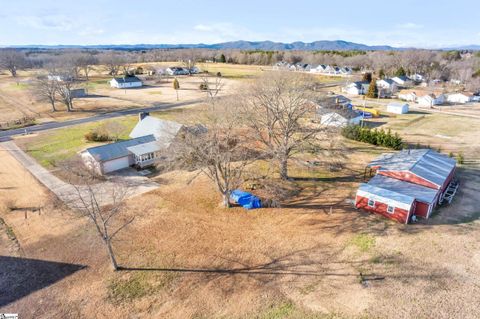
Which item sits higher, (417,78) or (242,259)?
(417,78)

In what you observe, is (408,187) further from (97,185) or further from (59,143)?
(59,143)

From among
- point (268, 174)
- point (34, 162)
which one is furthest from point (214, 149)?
point (34, 162)

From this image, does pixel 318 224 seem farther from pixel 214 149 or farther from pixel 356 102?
pixel 356 102

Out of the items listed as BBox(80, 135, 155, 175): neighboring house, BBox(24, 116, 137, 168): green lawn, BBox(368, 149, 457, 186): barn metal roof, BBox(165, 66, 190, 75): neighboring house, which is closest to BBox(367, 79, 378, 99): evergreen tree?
BBox(368, 149, 457, 186): barn metal roof

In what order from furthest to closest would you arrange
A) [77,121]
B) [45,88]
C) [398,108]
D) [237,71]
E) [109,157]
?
[237,71], [45,88], [398,108], [77,121], [109,157]

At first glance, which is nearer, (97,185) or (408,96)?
(97,185)

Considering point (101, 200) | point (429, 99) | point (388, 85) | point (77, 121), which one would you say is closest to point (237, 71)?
point (388, 85)

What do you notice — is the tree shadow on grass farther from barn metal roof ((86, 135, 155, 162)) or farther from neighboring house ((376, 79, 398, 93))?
neighboring house ((376, 79, 398, 93))
